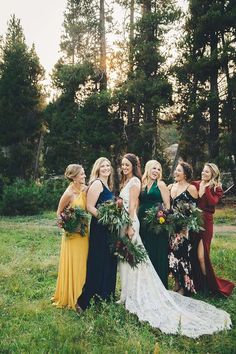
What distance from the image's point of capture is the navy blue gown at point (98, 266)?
6.50 meters

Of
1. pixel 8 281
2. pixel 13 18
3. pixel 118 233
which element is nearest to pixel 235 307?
pixel 118 233

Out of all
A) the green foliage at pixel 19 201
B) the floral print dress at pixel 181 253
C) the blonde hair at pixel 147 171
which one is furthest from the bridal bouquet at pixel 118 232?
the green foliage at pixel 19 201

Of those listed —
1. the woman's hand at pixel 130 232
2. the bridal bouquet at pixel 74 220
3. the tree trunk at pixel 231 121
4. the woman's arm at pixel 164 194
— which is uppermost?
the tree trunk at pixel 231 121

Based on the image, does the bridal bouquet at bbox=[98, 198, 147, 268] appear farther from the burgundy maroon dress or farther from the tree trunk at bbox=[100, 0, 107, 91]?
the tree trunk at bbox=[100, 0, 107, 91]

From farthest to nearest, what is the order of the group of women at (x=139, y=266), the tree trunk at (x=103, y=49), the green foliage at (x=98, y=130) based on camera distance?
the tree trunk at (x=103, y=49)
the green foliage at (x=98, y=130)
the group of women at (x=139, y=266)

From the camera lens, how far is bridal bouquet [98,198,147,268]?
619 cm

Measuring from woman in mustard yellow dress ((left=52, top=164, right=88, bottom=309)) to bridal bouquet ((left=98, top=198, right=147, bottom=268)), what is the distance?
543mm

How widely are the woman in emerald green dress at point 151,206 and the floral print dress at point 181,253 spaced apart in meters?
0.35

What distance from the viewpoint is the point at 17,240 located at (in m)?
Result: 13.4

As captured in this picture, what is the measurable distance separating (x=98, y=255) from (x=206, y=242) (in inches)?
90.7

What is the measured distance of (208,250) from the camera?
25.2ft

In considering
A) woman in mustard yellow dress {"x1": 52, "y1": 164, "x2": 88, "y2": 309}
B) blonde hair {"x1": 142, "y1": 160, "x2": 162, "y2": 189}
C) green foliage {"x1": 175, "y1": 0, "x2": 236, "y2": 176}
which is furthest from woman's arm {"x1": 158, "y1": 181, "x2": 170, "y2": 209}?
green foliage {"x1": 175, "y1": 0, "x2": 236, "y2": 176}

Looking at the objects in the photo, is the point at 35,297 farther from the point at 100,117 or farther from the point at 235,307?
the point at 100,117

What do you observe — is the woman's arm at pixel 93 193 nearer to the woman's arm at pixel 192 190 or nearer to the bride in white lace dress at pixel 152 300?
the bride in white lace dress at pixel 152 300
